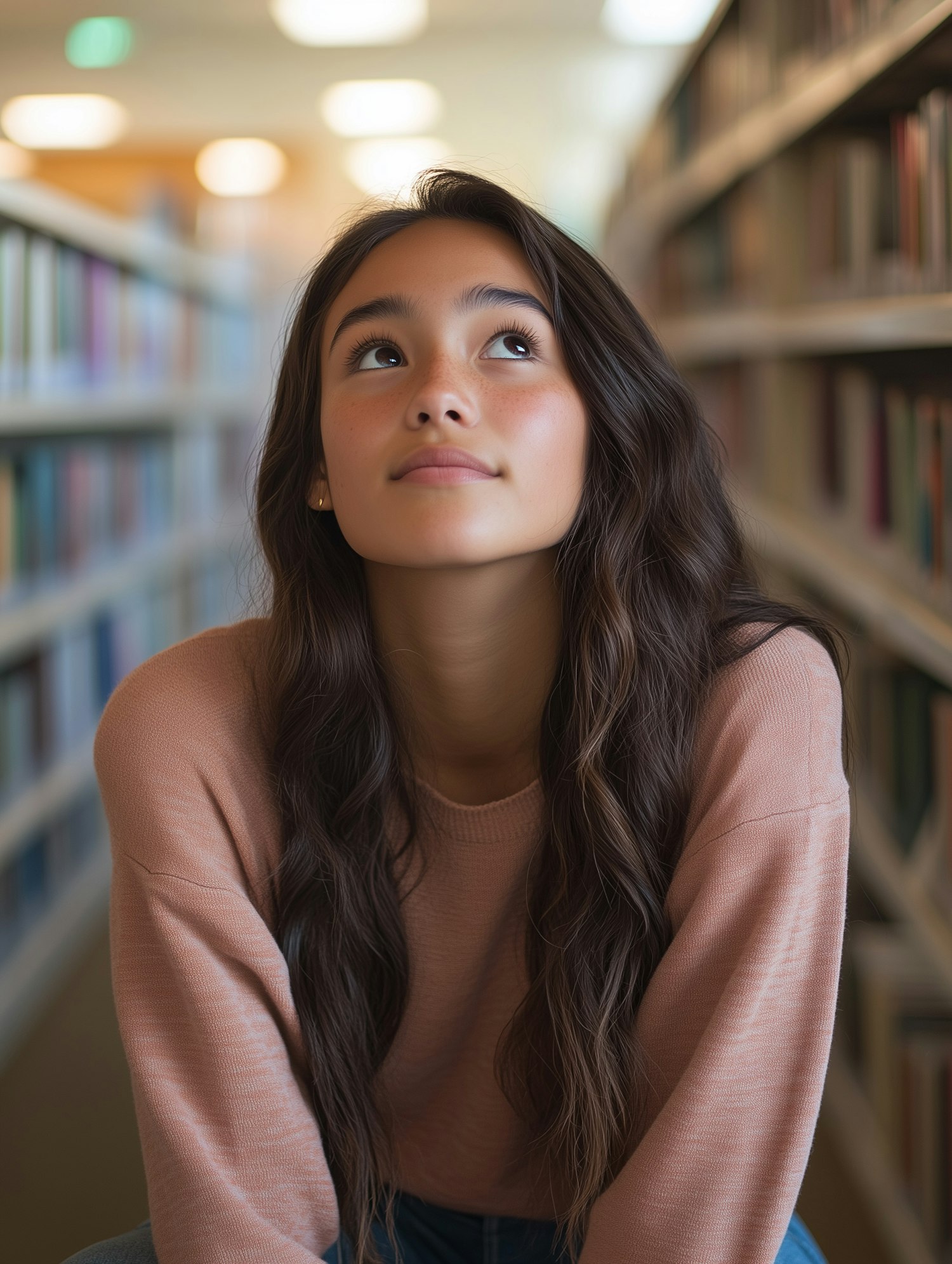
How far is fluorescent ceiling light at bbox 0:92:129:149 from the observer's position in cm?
577

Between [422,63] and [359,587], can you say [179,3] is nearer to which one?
[422,63]

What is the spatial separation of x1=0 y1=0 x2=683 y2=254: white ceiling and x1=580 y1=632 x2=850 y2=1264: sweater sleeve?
15.2ft

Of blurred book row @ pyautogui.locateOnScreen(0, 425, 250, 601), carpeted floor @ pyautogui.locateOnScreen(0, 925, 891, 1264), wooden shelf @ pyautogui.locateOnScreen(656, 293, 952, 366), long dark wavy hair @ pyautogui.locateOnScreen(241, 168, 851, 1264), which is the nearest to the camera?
long dark wavy hair @ pyautogui.locateOnScreen(241, 168, 851, 1264)

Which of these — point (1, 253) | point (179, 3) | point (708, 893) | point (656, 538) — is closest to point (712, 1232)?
point (708, 893)

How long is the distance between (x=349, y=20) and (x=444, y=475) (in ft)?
15.9

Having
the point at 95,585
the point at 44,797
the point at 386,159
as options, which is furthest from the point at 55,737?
the point at 386,159

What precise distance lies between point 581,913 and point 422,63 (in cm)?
A: 546

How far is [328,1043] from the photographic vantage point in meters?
1.01

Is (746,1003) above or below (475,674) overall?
below

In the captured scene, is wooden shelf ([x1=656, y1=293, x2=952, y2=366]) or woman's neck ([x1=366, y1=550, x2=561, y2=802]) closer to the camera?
woman's neck ([x1=366, y1=550, x2=561, y2=802])

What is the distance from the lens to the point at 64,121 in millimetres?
5902

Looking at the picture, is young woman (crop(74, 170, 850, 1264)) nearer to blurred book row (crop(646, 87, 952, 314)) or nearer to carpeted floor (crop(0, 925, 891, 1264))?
blurred book row (crop(646, 87, 952, 314))

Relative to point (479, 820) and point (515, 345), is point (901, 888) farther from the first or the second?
point (515, 345)

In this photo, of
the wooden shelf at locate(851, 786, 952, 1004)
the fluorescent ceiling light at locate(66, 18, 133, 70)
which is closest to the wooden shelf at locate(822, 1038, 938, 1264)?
the wooden shelf at locate(851, 786, 952, 1004)
